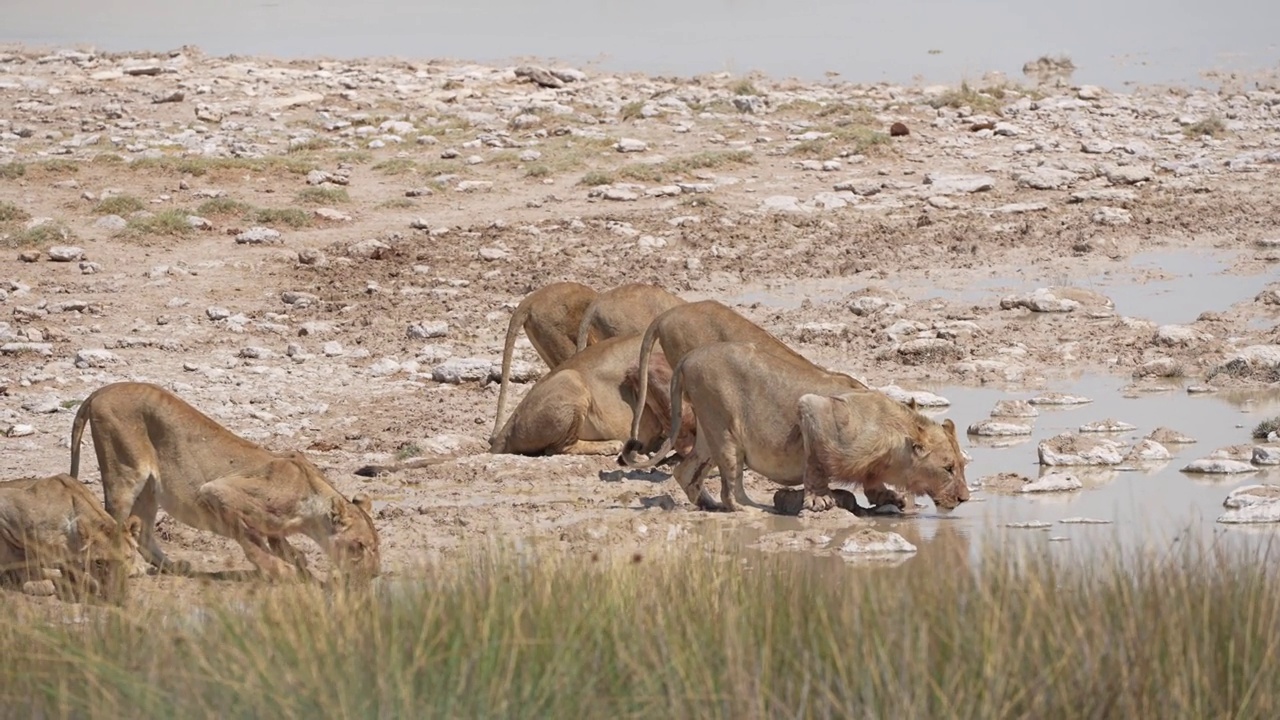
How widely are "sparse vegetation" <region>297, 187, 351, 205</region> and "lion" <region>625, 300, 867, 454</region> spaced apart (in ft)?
29.2

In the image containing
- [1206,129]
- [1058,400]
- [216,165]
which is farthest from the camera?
[1206,129]

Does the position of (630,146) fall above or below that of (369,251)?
above

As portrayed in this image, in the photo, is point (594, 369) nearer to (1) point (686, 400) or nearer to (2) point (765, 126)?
(1) point (686, 400)

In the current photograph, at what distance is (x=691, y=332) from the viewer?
38.0 feet

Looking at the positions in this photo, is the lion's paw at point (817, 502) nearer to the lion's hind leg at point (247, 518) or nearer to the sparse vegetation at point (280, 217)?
the lion's hind leg at point (247, 518)

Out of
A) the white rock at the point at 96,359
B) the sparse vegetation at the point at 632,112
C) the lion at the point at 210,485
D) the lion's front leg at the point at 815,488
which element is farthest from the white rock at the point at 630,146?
the lion at the point at 210,485

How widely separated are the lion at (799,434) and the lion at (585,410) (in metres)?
1.43

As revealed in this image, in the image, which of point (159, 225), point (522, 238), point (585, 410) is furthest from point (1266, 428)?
point (159, 225)

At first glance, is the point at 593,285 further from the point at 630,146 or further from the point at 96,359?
the point at 630,146

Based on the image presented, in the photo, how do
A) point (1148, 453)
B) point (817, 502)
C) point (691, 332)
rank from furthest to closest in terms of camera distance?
point (691, 332) → point (1148, 453) → point (817, 502)

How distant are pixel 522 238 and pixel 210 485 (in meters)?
10.4

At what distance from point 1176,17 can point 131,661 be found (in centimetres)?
5585

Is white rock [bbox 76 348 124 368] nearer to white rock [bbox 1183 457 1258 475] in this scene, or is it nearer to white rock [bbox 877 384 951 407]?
white rock [bbox 877 384 951 407]

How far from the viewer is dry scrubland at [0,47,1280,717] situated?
18.7 ft
